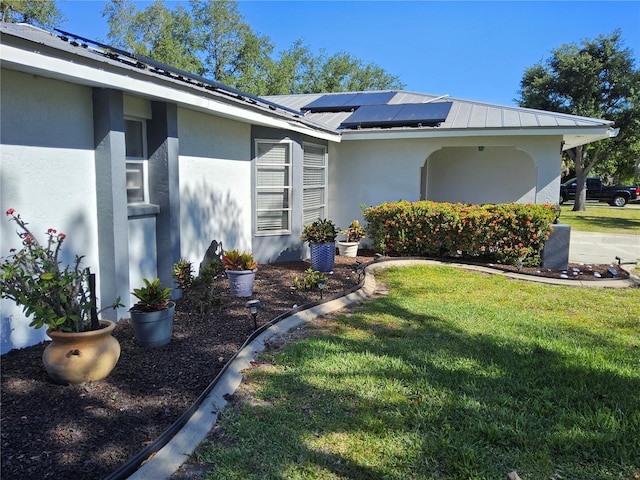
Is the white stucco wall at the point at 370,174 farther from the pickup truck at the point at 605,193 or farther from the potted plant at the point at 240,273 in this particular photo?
the pickup truck at the point at 605,193

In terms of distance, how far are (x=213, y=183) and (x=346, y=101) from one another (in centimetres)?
677

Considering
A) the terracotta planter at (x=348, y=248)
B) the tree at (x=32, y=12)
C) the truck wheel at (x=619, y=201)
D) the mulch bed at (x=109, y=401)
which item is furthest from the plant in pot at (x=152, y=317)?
the truck wheel at (x=619, y=201)

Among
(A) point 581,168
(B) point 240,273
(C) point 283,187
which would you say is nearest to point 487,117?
(C) point 283,187

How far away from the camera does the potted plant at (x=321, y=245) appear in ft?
24.7

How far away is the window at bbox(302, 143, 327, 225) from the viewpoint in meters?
9.22

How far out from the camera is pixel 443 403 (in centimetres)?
327

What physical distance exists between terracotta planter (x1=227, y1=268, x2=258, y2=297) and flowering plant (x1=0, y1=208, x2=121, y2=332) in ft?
8.07

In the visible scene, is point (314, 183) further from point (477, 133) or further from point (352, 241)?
point (477, 133)

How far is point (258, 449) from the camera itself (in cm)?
274

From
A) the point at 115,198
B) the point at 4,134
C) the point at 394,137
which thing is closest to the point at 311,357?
the point at 115,198

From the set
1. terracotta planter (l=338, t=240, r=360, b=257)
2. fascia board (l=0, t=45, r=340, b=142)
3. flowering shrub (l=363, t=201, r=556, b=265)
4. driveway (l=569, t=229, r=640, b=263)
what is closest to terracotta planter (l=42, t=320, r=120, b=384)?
fascia board (l=0, t=45, r=340, b=142)

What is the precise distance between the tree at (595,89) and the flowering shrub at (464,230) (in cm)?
1600

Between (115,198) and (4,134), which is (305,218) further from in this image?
(4,134)

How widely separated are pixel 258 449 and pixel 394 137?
815 cm
